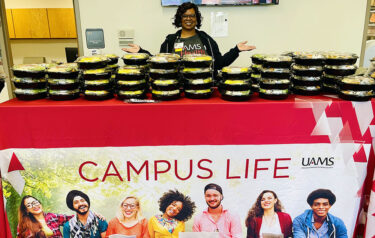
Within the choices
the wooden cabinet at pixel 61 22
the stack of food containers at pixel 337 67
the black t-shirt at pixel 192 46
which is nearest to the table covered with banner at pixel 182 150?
the stack of food containers at pixel 337 67

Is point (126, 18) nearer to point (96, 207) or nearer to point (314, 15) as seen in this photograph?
point (314, 15)

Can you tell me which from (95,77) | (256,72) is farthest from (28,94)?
(256,72)

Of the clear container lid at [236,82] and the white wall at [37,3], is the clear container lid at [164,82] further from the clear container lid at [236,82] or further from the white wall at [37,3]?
the white wall at [37,3]

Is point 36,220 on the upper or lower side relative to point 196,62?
lower

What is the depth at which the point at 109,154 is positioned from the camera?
4.64 feet

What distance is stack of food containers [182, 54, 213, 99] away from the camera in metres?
1.41

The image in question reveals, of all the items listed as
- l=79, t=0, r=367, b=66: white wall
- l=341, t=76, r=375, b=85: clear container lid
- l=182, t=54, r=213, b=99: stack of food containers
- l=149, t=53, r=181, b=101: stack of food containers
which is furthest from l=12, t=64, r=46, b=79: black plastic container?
l=79, t=0, r=367, b=66: white wall

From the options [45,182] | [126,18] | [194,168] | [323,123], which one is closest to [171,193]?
[194,168]

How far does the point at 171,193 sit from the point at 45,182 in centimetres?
63

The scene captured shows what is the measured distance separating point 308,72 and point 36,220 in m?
1.59

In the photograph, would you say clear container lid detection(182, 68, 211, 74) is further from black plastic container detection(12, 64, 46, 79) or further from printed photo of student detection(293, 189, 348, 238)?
printed photo of student detection(293, 189, 348, 238)

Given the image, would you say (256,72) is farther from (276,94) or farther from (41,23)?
(41,23)

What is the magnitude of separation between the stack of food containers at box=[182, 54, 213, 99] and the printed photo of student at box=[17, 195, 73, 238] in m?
0.91

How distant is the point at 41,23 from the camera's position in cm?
663
